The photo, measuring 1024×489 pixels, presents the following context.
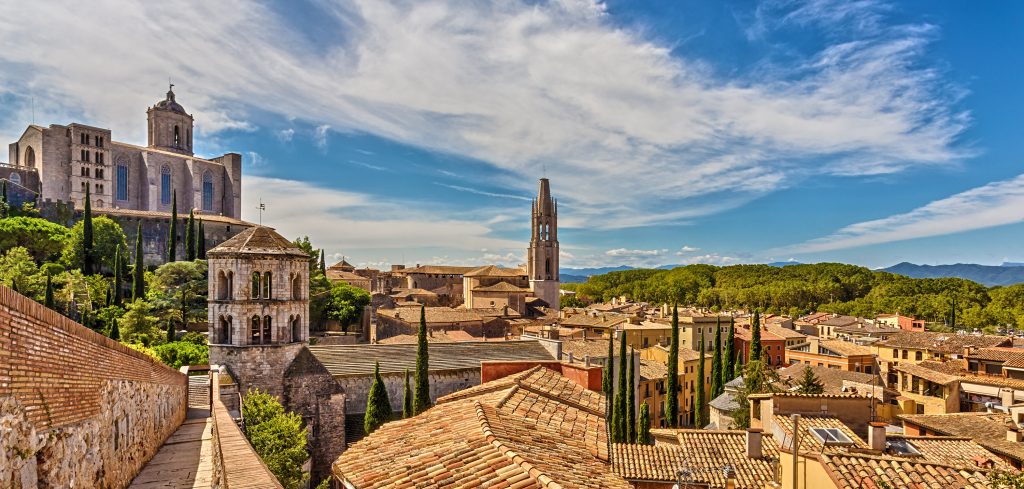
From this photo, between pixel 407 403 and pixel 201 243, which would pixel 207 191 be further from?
pixel 407 403

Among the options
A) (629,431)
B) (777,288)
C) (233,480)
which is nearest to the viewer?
(233,480)

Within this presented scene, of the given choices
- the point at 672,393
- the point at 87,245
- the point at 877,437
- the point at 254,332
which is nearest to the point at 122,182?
the point at 87,245

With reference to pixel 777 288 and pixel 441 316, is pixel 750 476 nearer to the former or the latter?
pixel 441 316

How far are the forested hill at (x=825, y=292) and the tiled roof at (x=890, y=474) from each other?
79.0 meters

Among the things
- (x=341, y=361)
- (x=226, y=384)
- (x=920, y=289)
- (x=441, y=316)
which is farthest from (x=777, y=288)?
(x=226, y=384)

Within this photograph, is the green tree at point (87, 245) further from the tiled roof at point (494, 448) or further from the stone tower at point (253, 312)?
the tiled roof at point (494, 448)

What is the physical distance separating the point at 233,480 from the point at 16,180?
72.2m

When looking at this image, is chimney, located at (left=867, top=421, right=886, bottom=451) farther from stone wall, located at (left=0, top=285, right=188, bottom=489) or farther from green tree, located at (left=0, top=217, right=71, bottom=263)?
green tree, located at (left=0, top=217, right=71, bottom=263)

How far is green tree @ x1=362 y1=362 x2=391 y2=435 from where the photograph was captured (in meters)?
26.8

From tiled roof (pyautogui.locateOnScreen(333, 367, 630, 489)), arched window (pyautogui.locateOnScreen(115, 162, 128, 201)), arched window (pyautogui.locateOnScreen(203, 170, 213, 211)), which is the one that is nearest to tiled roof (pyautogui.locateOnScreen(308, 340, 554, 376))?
tiled roof (pyautogui.locateOnScreen(333, 367, 630, 489))

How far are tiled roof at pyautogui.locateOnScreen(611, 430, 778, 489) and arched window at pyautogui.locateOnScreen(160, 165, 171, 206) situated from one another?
72.4m

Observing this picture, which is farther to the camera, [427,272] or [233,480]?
[427,272]

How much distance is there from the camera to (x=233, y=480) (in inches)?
192

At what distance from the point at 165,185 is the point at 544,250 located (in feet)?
173
